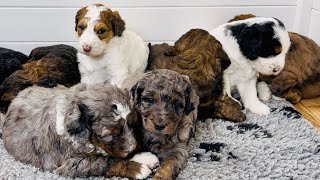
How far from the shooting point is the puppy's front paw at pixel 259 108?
2758mm

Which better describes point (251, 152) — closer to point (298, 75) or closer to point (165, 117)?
point (165, 117)

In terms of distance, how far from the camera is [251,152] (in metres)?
2.29

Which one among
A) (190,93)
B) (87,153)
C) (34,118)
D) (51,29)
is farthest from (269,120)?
(51,29)

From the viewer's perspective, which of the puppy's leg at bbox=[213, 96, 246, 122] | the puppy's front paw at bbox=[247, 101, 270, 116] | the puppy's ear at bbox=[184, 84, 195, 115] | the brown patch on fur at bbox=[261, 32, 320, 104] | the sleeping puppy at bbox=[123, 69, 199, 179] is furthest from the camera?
the brown patch on fur at bbox=[261, 32, 320, 104]

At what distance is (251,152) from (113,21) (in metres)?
1.09

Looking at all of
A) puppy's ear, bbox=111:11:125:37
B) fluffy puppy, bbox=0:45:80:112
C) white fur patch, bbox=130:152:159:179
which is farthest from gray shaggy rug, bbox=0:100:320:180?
puppy's ear, bbox=111:11:125:37

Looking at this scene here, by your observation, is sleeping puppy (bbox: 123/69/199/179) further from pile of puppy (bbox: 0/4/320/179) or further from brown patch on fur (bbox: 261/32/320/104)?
brown patch on fur (bbox: 261/32/320/104)

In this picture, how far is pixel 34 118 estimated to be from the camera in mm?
2098

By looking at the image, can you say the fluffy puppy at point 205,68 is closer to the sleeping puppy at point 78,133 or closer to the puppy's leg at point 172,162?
the puppy's leg at point 172,162

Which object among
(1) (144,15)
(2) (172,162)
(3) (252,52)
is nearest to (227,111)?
(3) (252,52)

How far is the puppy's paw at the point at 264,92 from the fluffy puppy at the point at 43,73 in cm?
126

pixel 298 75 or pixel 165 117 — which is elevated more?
pixel 165 117

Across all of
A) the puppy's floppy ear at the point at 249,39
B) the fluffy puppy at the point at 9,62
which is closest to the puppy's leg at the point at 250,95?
the puppy's floppy ear at the point at 249,39

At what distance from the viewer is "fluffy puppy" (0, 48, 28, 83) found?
264 cm
